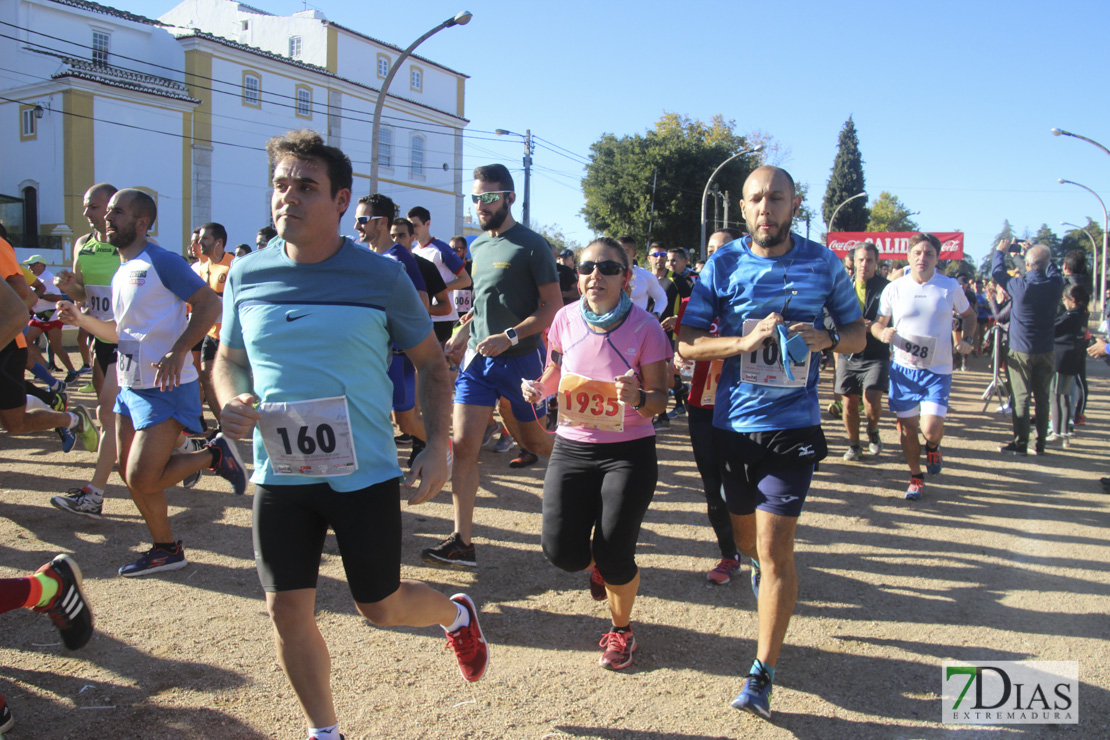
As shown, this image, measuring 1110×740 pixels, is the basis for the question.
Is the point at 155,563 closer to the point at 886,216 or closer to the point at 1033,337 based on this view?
the point at 1033,337

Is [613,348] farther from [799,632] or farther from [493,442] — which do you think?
[493,442]

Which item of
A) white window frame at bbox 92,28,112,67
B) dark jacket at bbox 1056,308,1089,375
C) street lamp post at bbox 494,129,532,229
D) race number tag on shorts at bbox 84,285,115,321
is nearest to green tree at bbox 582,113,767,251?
street lamp post at bbox 494,129,532,229

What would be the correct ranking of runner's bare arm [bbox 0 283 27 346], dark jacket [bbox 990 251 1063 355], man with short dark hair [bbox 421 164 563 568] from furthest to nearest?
dark jacket [bbox 990 251 1063 355] < man with short dark hair [bbox 421 164 563 568] < runner's bare arm [bbox 0 283 27 346]

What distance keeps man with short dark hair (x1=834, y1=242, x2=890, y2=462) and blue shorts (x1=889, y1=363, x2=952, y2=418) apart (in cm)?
64

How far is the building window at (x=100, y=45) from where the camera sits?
109ft

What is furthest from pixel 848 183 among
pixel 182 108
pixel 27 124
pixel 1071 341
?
pixel 1071 341

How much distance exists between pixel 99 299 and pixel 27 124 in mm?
30994

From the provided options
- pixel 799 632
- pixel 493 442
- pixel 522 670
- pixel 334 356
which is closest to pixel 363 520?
pixel 334 356

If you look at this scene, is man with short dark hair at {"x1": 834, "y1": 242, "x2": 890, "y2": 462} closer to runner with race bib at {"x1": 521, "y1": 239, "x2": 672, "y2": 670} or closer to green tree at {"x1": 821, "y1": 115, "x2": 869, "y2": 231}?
runner with race bib at {"x1": 521, "y1": 239, "x2": 672, "y2": 670}

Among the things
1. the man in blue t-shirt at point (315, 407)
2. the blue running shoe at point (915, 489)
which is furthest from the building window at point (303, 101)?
the man in blue t-shirt at point (315, 407)

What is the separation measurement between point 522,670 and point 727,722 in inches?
37.3

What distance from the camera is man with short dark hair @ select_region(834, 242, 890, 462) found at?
287 inches

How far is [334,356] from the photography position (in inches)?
97.7

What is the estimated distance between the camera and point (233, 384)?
2713mm
